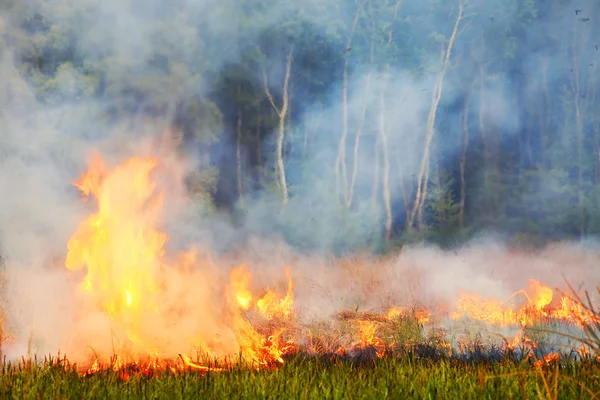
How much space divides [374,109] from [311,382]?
24907 millimetres

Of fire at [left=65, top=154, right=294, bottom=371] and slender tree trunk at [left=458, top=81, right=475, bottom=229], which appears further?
slender tree trunk at [left=458, top=81, right=475, bottom=229]

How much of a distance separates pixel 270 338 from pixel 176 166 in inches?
713

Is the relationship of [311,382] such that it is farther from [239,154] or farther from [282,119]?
[239,154]

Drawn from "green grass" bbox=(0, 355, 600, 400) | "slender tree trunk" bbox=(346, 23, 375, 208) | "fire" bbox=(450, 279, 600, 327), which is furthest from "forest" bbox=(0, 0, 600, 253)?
"green grass" bbox=(0, 355, 600, 400)

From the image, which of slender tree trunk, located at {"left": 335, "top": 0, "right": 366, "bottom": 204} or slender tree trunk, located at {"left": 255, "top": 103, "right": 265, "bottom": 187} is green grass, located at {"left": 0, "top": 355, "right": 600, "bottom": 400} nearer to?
slender tree trunk, located at {"left": 335, "top": 0, "right": 366, "bottom": 204}

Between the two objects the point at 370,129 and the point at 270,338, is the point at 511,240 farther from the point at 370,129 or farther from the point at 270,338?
the point at 270,338

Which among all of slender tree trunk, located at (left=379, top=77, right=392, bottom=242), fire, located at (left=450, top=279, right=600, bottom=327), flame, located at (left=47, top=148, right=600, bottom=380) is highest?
slender tree trunk, located at (left=379, top=77, right=392, bottom=242)

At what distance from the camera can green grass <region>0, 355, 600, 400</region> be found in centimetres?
564

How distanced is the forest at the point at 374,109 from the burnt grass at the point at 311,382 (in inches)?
694

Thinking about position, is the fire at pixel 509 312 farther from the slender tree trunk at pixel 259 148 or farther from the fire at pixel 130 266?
the slender tree trunk at pixel 259 148

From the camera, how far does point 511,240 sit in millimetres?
26000

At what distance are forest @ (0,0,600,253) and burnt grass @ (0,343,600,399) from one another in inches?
694

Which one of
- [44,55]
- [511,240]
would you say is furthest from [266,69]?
[511,240]

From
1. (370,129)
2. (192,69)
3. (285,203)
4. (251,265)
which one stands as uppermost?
(192,69)
